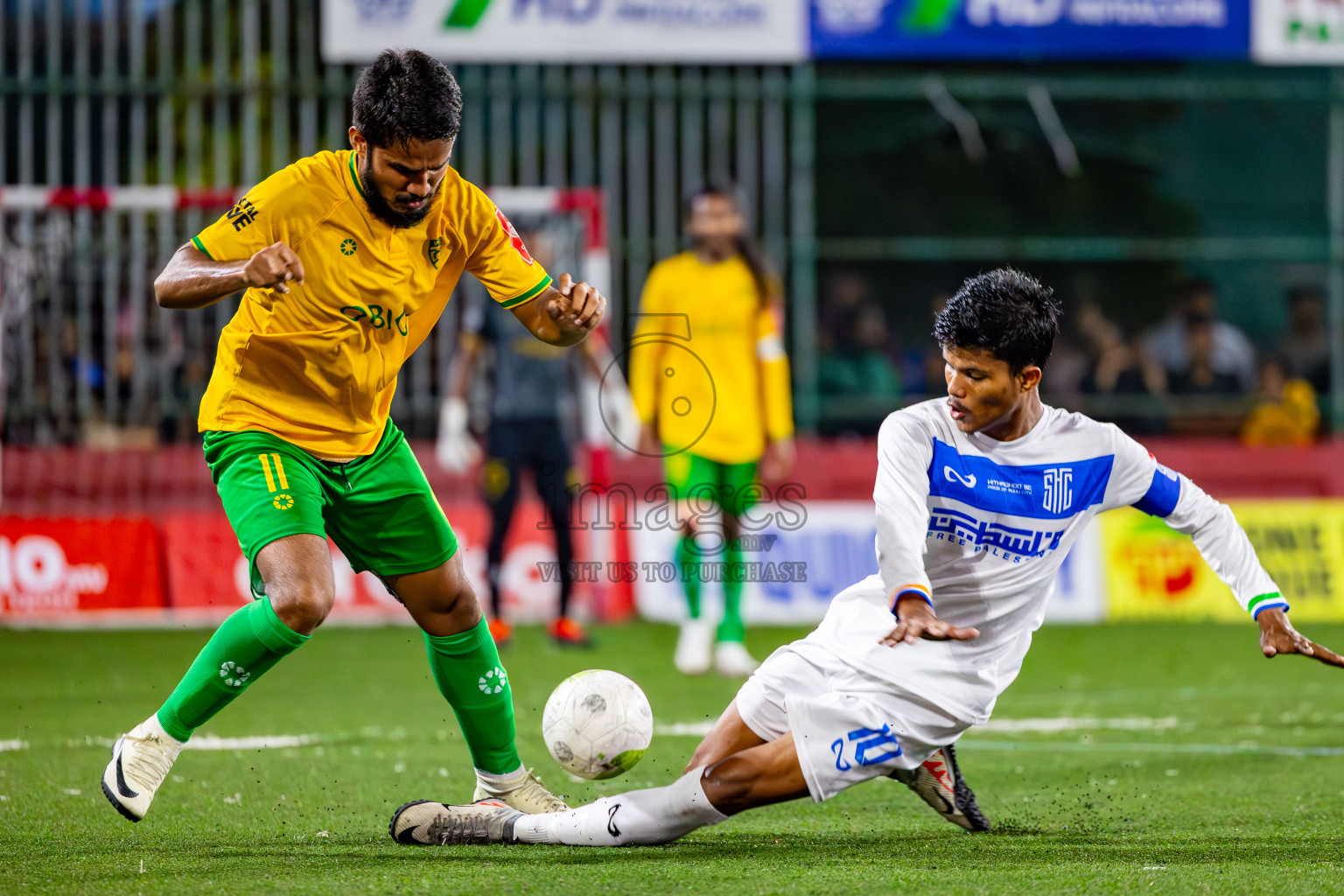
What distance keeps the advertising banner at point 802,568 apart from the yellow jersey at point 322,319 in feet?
22.1

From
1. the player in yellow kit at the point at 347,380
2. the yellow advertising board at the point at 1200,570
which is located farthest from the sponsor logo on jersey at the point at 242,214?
the yellow advertising board at the point at 1200,570

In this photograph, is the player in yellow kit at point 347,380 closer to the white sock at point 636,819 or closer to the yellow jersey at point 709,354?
the white sock at point 636,819

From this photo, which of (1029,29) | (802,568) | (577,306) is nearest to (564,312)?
(577,306)

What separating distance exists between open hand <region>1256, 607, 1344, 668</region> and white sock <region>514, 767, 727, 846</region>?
1483 millimetres

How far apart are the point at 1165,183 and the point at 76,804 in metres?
15.4

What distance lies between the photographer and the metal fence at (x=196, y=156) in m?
11.7

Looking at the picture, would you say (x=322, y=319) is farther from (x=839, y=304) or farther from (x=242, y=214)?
(x=839, y=304)

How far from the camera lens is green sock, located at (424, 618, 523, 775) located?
479 centimetres

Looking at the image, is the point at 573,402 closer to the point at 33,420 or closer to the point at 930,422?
the point at 33,420

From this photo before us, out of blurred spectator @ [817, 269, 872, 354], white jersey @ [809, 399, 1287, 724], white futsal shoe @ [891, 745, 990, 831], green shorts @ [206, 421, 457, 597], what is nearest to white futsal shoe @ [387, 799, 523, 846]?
green shorts @ [206, 421, 457, 597]

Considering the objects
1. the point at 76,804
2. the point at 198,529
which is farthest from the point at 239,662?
the point at 198,529

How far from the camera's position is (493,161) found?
41.3ft

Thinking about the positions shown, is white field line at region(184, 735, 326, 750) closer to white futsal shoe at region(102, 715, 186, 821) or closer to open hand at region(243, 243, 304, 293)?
white futsal shoe at region(102, 715, 186, 821)

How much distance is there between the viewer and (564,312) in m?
4.79
